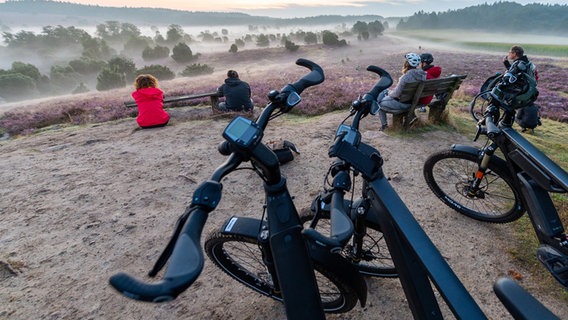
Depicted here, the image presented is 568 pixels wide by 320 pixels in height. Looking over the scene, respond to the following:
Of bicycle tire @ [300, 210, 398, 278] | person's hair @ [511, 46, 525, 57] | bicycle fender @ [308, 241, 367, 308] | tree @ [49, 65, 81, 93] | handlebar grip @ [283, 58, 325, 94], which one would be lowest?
tree @ [49, 65, 81, 93]

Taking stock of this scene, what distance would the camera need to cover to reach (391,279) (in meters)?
3.50

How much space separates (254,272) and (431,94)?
6.39 metres

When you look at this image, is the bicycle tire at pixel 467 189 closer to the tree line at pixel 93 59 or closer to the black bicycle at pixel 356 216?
the black bicycle at pixel 356 216

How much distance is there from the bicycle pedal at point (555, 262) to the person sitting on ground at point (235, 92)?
8.41 m

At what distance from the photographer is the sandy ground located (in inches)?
130

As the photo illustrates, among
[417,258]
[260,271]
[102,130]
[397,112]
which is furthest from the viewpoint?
[102,130]

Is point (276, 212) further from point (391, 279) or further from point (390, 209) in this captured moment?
point (391, 279)

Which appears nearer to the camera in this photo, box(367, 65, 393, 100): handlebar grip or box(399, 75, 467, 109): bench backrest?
box(367, 65, 393, 100): handlebar grip

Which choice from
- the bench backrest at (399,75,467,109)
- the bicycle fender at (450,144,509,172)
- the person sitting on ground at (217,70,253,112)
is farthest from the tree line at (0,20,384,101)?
the bicycle fender at (450,144,509,172)

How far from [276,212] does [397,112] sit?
20.8 feet

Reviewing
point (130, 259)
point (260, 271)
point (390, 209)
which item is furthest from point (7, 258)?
point (390, 209)

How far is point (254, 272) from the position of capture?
11.2 ft

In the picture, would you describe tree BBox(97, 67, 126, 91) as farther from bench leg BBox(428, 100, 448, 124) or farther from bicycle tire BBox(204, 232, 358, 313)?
bicycle tire BBox(204, 232, 358, 313)

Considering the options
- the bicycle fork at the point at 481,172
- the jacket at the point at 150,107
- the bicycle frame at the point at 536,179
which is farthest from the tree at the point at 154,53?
the bicycle frame at the point at 536,179
